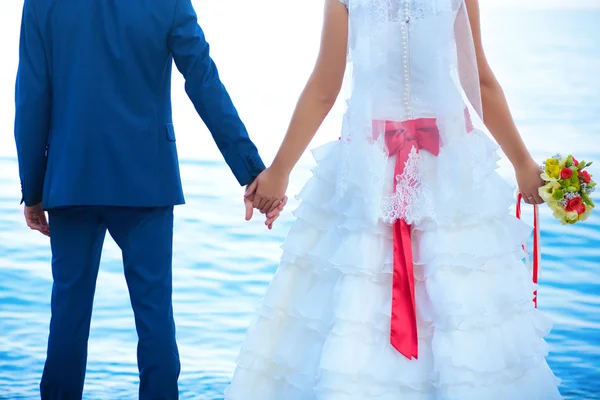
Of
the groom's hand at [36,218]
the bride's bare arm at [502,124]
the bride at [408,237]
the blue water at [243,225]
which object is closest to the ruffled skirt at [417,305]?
the bride at [408,237]

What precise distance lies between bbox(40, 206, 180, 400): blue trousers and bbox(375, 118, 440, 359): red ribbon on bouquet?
2.12 feet

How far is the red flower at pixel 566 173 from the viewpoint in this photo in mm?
2145

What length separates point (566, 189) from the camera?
2.14 meters

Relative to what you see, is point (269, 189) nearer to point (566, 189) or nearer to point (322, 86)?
point (322, 86)

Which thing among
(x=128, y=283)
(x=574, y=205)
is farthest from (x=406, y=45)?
(x=128, y=283)

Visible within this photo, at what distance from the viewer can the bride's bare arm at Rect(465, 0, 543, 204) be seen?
2.13 m

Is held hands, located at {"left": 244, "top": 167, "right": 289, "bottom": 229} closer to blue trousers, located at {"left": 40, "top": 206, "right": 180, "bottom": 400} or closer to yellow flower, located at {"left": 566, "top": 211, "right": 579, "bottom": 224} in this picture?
blue trousers, located at {"left": 40, "top": 206, "right": 180, "bottom": 400}

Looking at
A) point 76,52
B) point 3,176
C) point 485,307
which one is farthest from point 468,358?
point 3,176

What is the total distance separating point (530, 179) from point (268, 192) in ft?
2.20

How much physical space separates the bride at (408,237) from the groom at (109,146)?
310mm

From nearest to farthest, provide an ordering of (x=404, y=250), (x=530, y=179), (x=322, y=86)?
1. (x=404, y=250)
2. (x=322, y=86)
3. (x=530, y=179)

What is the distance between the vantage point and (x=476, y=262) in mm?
1981

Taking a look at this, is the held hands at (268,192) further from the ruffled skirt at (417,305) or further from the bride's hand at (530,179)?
the bride's hand at (530,179)

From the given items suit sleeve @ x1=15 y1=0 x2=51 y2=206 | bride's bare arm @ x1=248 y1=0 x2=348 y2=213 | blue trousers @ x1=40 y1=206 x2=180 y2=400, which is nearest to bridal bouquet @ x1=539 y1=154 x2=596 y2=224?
bride's bare arm @ x1=248 y1=0 x2=348 y2=213
